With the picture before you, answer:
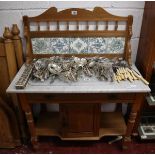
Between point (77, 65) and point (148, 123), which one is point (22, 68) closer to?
point (77, 65)

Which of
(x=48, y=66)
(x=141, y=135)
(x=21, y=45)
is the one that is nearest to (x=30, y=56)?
(x=21, y=45)

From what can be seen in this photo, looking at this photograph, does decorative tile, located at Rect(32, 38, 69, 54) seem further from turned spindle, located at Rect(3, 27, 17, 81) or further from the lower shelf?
the lower shelf

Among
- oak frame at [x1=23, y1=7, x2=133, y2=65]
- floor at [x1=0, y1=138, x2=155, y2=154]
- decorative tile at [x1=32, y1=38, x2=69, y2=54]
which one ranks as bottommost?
floor at [x1=0, y1=138, x2=155, y2=154]

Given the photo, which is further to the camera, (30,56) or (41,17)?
(30,56)

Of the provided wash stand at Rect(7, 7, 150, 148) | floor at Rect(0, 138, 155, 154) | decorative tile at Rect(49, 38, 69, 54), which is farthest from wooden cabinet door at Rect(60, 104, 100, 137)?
decorative tile at Rect(49, 38, 69, 54)

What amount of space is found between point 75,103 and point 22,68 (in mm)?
516

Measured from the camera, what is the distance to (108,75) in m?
1.56

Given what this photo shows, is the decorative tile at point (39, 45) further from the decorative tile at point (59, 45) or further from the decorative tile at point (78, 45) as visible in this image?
the decorative tile at point (78, 45)

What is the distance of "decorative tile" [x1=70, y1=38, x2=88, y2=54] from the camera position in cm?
173

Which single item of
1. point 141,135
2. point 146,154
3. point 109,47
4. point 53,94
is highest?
point 109,47

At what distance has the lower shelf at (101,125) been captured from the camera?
1881mm

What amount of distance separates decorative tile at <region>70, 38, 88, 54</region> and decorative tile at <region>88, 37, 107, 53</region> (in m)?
0.03

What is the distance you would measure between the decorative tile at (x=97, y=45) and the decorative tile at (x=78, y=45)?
1.3 inches

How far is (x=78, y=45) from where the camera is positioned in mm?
1745
